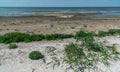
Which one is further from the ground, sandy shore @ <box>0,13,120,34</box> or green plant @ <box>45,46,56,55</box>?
green plant @ <box>45,46,56,55</box>

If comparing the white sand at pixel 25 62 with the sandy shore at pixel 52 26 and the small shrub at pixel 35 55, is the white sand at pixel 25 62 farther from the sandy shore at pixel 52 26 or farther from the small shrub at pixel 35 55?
the sandy shore at pixel 52 26

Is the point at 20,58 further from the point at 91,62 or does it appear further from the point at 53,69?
the point at 91,62

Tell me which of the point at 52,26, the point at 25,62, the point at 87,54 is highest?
the point at 87,54

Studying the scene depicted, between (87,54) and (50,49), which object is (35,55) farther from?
(87,54)

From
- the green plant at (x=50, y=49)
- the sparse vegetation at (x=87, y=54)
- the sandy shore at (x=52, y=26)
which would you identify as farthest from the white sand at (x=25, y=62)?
the sandy shore at (x=52, y=26)

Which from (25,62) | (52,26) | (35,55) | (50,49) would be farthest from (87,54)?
(52,26)

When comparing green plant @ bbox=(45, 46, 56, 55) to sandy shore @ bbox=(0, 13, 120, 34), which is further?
sandy shore @ bbox=(0, 13, 120, 34)

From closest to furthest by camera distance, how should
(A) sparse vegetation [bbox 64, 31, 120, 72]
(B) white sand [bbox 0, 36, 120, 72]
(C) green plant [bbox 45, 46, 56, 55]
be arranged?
(B) white sand [bbox 0, 36, 120, 72] → (A) sparse vegetation [bbox 64, 31, 120, 72] → (C) green plant [bbox 45, 46, 56, 55]

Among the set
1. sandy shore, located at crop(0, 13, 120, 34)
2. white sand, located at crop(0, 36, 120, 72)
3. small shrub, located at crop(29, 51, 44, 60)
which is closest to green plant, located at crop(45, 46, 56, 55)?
white sand, located at crop(0, 36, 120, 72)

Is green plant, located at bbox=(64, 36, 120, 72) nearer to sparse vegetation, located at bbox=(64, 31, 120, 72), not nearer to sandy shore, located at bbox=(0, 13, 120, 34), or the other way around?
sparse vegetation, located at bbox=(64, 31, 120, 72)

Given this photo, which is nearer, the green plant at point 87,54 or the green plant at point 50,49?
the green plant at point 87,54

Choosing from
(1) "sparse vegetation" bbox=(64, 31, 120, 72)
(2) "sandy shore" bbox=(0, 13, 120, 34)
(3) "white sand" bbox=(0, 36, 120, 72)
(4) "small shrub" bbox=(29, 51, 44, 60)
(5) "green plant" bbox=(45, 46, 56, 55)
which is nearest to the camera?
(3) "white sand" bbox=(0, 36, 120, 72)

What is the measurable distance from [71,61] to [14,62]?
164cm

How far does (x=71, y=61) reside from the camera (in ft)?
24.0
